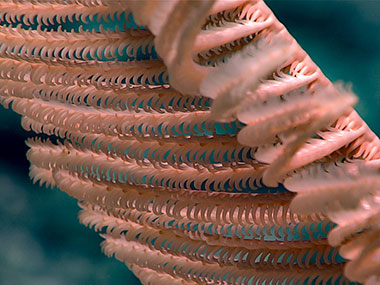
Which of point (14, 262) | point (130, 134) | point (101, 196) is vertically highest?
point (130, 134)

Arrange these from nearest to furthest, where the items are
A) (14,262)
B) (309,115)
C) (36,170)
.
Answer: (309,115)
(36,170)
(14,262)

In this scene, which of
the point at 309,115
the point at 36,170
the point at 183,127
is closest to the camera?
the point at 309,115

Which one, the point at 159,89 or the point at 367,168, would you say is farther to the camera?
the point at 159,89

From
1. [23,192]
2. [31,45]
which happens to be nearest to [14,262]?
[23,192]

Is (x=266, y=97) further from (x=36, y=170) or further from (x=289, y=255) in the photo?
(x=36, y=170)

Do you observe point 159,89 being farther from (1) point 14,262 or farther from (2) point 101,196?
(1) point 14,262

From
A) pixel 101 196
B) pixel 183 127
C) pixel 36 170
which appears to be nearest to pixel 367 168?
pixel 183 127

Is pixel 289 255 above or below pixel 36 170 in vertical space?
above
